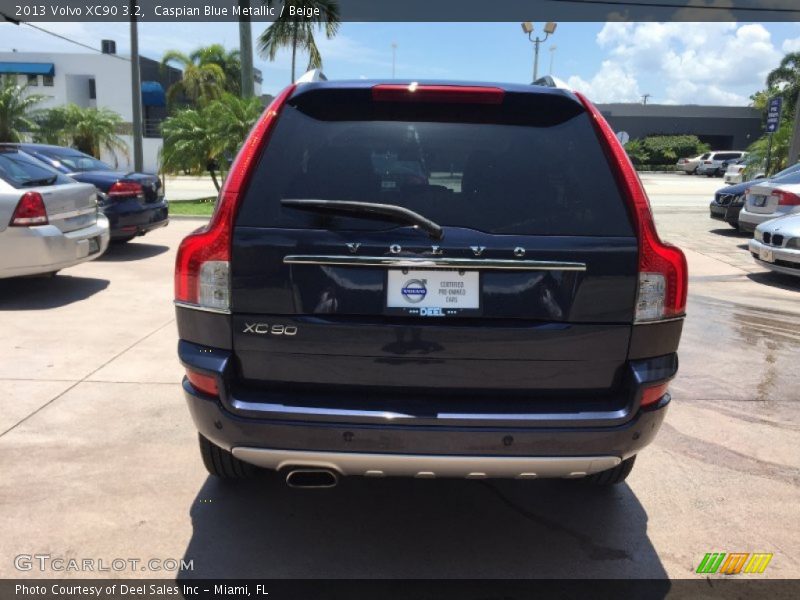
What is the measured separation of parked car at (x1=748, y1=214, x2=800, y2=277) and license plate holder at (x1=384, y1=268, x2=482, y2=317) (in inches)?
300

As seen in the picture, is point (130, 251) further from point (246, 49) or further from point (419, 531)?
point (246, 49)

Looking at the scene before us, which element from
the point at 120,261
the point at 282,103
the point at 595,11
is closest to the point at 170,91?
→ the point at 595,11

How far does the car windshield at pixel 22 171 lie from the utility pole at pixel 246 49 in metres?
11.5

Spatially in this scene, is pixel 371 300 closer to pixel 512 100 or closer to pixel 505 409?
pixel 505 409

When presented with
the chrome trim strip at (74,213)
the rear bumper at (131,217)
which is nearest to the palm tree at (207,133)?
the rear bumper at (131,217)

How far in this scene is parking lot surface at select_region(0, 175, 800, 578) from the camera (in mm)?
2863

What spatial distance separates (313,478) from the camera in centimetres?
258

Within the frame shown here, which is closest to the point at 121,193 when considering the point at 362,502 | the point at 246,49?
the point at 362,502

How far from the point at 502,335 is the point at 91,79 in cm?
4742

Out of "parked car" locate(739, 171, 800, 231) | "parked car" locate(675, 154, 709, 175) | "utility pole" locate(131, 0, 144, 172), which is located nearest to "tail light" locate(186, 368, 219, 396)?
"parked car" locate(739, 171, 800, 231)

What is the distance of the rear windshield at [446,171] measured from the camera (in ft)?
8.15

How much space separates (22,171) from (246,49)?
1214 cm

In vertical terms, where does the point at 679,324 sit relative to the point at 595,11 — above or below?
below

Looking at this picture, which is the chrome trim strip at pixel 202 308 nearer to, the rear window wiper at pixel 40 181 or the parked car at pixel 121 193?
the rear window wiper at pixel 40 181
